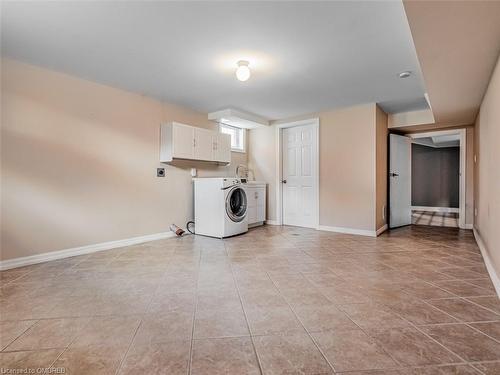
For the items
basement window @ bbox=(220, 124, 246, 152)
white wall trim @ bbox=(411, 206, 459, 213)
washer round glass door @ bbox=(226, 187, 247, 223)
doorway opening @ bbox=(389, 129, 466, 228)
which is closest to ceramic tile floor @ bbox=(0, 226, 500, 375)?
washer round glass door @ bbox=(226, 187, 247, 223)

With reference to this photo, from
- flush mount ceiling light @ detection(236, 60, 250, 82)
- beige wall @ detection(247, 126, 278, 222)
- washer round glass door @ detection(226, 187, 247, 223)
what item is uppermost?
flush mount ceiling light @ detection(236, 60, 250, 82)

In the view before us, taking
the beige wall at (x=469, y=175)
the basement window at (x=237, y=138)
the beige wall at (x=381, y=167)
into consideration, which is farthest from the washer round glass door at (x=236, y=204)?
the beige wall at (x=469, y=175)

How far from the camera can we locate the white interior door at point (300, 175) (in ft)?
16.1

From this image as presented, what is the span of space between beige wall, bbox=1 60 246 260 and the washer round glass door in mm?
915

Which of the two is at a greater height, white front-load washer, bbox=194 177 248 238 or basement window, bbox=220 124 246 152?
basement window, bbox=220 124 246 152

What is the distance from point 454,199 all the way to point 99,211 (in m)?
8.83

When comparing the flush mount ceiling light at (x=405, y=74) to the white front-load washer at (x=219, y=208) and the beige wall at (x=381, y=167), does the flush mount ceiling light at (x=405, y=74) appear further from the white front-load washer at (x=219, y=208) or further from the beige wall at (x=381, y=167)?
the white front-load washer at (x=219, y=208)

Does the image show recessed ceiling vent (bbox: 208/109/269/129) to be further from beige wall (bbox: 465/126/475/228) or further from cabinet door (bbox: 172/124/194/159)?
beige wall (bbox: 465/126/475/228)

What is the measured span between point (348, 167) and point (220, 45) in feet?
9.85

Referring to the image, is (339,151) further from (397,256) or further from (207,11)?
(207,11)

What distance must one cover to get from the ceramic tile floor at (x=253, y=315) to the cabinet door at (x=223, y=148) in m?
2.15

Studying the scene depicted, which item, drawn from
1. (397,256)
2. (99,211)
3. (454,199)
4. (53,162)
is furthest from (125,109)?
(454,199)

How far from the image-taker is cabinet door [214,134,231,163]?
462 centimetres

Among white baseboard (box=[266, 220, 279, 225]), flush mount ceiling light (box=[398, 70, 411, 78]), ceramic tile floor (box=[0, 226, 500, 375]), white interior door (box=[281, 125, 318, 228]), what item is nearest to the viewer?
ceramic tile floor (box=[0, 226, 500, 375])
